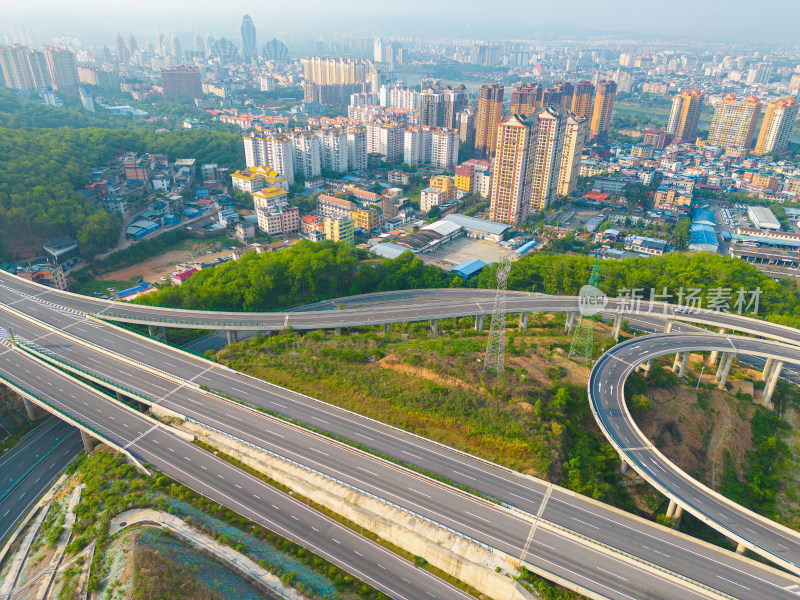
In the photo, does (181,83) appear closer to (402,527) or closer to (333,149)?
(333,149)

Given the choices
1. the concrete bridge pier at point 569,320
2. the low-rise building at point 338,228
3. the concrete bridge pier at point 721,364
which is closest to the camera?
the concrete bridge pier at point 721,364

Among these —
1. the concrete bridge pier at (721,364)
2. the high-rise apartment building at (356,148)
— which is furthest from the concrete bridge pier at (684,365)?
the high-rise apartment building at (356,148)

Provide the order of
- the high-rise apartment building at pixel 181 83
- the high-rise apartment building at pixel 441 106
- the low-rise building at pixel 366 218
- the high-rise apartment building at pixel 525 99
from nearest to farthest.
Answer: the low-rise building at pixel 366 218 < the high-rise apartment building at pixel 525 99 < the high-rise apartment building at pixel 441 106 < the high-rise apartment building at pixel 181 83

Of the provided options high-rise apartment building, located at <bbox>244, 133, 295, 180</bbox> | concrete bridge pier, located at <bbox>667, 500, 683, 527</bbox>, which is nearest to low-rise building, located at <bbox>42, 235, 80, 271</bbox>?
high-rise apartment building, located at <bbox>244, 133, 295, 180</bbox>

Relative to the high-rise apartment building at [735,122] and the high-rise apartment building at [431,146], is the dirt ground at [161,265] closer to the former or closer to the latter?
the high-rise apartment building at [431,146]

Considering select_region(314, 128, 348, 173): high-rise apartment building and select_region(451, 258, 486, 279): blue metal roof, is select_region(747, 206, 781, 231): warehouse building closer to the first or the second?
select_region(451, 258, 486, 279): blue metal roof

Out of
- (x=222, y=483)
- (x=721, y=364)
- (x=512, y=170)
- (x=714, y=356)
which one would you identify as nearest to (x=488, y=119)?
(x=512, y=170)
